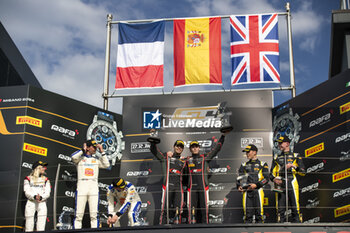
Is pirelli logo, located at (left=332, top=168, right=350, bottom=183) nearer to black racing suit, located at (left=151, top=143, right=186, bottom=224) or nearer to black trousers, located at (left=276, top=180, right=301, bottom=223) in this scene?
black trousers, located at (left=276, top=180, right=301, bottom=223)

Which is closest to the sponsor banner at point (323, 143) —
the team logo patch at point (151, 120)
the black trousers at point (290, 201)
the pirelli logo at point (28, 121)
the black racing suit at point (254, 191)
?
the black trousers at point (290, 201)

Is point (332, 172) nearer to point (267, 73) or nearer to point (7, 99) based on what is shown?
point (267, 73)

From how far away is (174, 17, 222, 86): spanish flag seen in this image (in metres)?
12.8

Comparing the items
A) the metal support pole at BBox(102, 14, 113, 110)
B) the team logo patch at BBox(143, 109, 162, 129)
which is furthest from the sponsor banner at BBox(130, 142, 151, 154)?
the metal support pole at BBox(102, 14, 113, 110)

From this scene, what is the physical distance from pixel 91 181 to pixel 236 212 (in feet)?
10.9

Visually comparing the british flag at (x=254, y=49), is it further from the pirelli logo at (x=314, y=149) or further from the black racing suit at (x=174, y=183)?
the black racing suit at (x=174, y=183)

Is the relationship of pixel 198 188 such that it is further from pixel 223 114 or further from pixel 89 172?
pixel 223 114

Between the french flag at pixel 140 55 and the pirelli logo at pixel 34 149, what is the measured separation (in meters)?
2.83

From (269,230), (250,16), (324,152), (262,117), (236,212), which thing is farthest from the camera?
(250,16)

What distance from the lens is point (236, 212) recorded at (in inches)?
439

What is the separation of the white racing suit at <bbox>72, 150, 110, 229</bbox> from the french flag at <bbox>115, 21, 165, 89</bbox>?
356cm

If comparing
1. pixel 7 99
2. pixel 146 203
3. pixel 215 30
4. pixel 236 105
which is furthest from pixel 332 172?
pixel 7 99

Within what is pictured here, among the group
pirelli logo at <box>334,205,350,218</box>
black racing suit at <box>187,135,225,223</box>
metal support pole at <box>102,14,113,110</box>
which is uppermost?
metal support pole at <box>102,14,113,110</box>

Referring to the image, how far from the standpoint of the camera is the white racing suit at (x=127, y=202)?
31.6 ft
